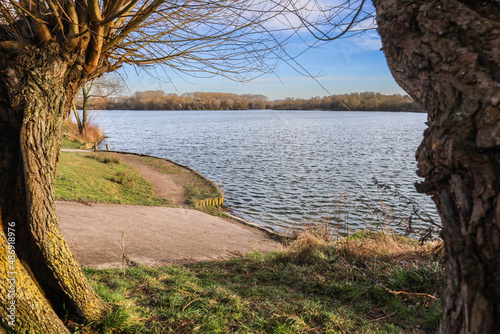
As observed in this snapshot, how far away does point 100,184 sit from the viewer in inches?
534

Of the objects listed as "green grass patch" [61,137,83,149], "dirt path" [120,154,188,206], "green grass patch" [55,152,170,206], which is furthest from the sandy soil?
"green grass patch" [61,137,83,149]

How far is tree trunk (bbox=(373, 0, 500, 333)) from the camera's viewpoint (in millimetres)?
1355

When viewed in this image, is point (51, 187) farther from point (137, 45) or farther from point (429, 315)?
→ point (429, 315)

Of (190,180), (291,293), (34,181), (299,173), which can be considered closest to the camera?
(34,181)

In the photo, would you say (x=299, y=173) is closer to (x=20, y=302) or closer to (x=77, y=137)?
(x=77, y=137)

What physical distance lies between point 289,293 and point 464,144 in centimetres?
342

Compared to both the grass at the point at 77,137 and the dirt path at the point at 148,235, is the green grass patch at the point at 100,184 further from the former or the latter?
the grass at the point at 77,137

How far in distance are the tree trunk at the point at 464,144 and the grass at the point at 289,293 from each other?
2.04 metres

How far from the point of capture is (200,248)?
7.66 meters

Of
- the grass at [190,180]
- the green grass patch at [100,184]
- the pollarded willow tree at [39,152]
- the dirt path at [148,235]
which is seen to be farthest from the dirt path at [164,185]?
the pollarded willow tree at [39,152]

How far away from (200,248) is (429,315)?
16.3 ft

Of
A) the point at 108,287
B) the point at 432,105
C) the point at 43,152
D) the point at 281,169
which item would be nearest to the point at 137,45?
the point at 43,152

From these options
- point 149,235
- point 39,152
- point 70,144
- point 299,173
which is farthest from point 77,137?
point 39,152

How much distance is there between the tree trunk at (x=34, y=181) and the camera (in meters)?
2.87
